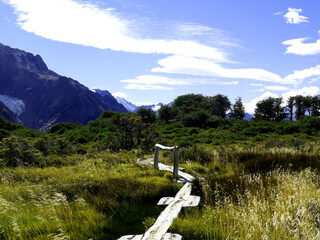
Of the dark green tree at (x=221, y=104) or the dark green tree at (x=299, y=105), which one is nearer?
the dark green tree at (x=299, y=105)

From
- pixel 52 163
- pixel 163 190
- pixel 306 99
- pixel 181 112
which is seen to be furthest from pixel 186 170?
pixel 306 99

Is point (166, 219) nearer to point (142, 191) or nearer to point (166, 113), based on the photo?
point (142, 191)

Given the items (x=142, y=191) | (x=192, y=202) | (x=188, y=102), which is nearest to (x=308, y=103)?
(x=188, y=102)

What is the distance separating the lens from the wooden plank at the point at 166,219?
3445mm


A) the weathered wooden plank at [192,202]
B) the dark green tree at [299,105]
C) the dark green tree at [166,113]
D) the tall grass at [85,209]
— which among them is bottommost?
the tall grass at [85,209]

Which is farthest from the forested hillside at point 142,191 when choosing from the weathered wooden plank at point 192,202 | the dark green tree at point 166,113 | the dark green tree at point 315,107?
the dark green tree at point 315,107

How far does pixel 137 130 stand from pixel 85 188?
37.8 ft

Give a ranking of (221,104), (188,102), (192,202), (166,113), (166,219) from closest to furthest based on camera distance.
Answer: (166,219), (192,202), (166,113), (188,102), (221,104)

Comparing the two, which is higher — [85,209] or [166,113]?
[166,113]

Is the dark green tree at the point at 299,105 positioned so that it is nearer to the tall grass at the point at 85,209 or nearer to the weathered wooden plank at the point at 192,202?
the tall grass at the point at 85,209

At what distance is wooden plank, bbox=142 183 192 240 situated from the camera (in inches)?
136

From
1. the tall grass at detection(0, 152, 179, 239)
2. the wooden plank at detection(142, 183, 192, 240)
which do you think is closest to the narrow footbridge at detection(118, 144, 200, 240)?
the wooden plank at detection(142, 183, 192, 240)

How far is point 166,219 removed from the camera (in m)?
4.05

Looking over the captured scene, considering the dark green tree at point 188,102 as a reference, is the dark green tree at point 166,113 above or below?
below
